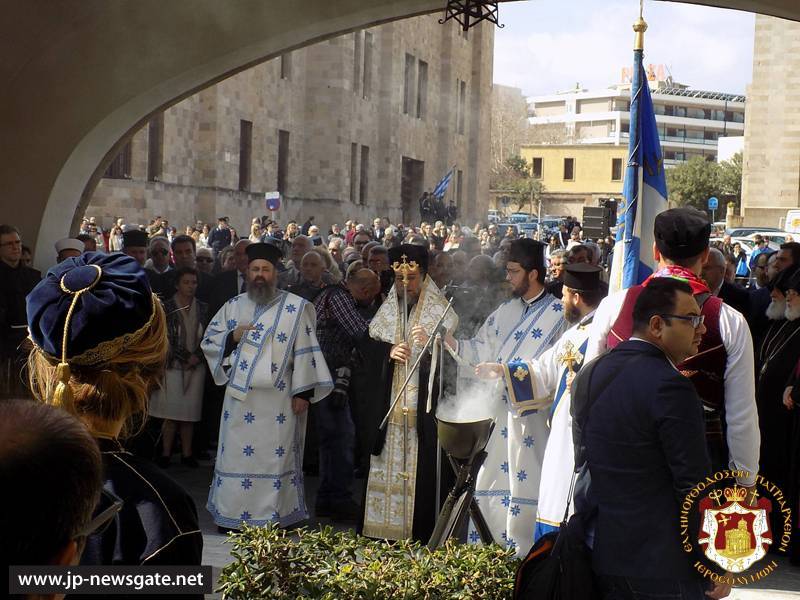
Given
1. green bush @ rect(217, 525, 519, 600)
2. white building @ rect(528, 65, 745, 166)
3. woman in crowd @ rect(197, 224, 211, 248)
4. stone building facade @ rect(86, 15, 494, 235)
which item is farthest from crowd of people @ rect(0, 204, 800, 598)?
white building @ rect(528, 65, 745, 166)

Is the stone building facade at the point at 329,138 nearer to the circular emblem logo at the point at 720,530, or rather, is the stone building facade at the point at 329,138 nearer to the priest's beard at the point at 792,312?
the priest's beard at the point at 792,312

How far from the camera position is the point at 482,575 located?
402cm

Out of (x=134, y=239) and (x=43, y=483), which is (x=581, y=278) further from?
(x=134, y=239)

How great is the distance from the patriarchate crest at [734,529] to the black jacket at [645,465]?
80mm

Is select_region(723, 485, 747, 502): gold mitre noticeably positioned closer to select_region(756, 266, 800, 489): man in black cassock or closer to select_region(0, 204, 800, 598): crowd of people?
select_region(0, 204, 800, 598): crowd of people

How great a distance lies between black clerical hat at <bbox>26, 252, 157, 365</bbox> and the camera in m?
2.06

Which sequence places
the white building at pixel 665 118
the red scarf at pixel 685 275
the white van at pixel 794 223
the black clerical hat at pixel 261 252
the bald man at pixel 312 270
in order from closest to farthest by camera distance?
the red scarf at pixel 685 275, the black clerical hat at pixel 261 252, the bald man at pixel 312 270, the white van at pixel 794 223, the white building at pixel 665 118

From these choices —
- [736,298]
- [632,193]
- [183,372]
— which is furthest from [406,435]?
[183,372]

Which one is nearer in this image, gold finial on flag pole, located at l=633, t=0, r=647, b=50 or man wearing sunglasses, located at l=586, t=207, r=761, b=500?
man wearing sunglasses, located at l=586, t=207, r=761, b=500

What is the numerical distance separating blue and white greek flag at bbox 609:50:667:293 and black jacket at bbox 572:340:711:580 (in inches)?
89.6

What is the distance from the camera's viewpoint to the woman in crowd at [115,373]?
196 centimetres

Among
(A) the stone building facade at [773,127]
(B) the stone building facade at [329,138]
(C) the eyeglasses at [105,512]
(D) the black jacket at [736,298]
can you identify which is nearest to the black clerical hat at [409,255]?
(D) the black jacket at [736,298]

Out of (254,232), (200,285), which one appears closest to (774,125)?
(254,232)

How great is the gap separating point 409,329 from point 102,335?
4422 mm
